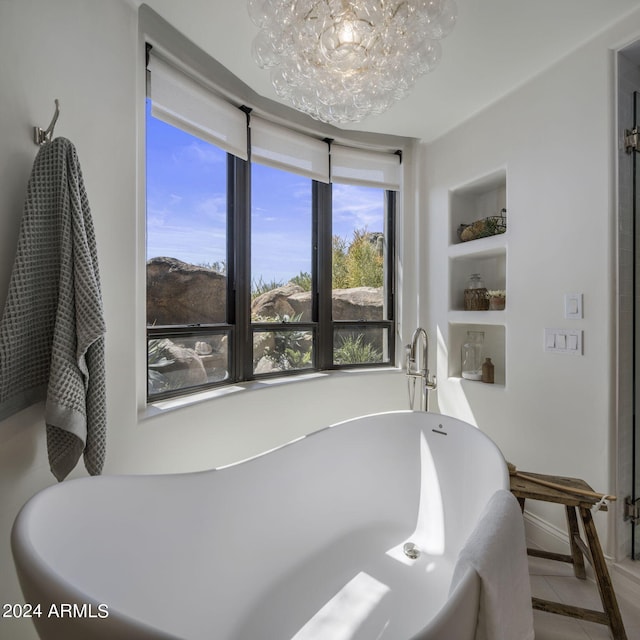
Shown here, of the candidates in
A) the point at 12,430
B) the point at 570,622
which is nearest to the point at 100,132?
the point at 12,430

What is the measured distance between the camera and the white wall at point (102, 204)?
3.34 feet

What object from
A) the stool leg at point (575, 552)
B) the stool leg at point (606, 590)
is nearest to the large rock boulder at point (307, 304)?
the stool leg at point (575, 552)

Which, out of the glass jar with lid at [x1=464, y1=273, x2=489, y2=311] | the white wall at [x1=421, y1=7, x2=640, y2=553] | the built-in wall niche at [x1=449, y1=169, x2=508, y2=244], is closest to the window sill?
the glass jar with lid at [x1=464, y1=273, x2=489, y2=311]

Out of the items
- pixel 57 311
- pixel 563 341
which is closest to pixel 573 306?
pixel 563 341

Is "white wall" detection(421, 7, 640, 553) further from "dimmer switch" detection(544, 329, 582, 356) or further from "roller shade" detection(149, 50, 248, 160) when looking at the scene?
"roller shade" detection(149, 50, 248, 160)

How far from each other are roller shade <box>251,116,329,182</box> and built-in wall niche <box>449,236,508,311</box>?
105 centimetres

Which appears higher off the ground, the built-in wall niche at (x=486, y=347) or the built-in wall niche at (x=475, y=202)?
the built-in wall niche at (x=475, y=202)

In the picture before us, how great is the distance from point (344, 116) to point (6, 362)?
1.45 metres

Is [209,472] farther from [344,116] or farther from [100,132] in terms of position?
[344,116]

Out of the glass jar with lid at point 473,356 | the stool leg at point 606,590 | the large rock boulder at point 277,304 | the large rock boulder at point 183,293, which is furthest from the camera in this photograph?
the glass jar with lid at point 473,356

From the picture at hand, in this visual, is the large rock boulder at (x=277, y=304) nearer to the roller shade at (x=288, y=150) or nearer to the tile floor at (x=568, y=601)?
the roller shade at (x=288, y=150)

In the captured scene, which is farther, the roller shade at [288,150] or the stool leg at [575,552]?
the roller shade at [288,150]

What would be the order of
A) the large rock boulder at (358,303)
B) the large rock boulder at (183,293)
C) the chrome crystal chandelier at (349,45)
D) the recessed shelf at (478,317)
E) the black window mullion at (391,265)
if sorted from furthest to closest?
the black window mullion at (391,265) < the large rock boulder at (358,303) < the recessed shelf at (478,317) < the large rock boulder at (183,293) < the chrome crystal chandelier at (349,45)

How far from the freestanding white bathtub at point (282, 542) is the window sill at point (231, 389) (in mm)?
474
